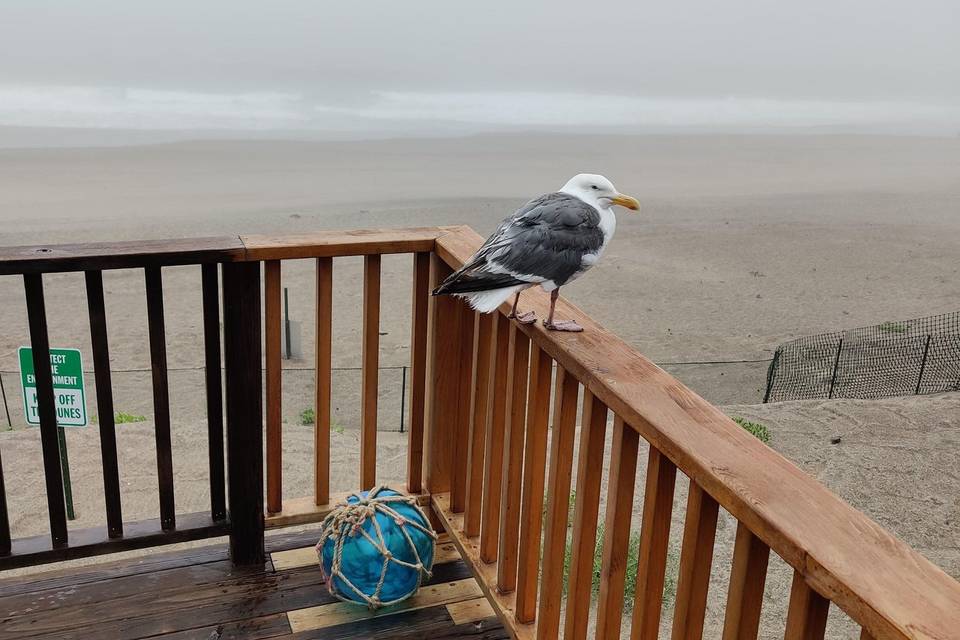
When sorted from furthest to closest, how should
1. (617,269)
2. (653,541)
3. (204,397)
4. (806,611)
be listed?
(617,269) → (204,397) → (653,541) → (806,611)

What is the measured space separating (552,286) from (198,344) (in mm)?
8948

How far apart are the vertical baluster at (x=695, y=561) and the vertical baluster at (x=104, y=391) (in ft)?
5.16

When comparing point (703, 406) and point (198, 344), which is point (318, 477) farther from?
point (198, 344)

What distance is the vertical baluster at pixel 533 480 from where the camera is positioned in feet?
7.20

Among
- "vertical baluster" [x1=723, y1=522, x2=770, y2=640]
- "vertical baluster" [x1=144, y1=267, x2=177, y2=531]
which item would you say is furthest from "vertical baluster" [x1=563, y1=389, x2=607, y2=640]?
"vertical baluster" [x1=144, y1=267, x2=177, y2=531]

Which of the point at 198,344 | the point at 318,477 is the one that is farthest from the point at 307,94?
the point at 318,477

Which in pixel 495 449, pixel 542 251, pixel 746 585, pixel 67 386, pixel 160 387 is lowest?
pixel 67 386

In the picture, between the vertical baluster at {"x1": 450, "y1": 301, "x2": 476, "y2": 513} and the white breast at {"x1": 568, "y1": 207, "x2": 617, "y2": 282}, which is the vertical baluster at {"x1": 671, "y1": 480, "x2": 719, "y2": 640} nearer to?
the white breast at {"x1": 568, "y1": 207, "x2": 617, "y2": 282}

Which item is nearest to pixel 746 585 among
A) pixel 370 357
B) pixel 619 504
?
pixel 619 504

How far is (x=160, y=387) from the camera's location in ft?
8.46

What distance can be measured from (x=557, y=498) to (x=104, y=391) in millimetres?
1308

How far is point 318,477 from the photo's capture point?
117 inches

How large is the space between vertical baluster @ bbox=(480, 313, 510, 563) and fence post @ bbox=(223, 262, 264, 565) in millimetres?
707

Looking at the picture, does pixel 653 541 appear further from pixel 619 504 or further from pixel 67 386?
pixel 67 386
